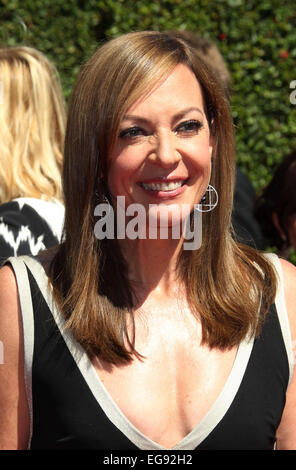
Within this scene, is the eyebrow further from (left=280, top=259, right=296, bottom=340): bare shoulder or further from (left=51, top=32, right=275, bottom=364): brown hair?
(left=280, top=259, right=296, bottom=340): bare shoulder

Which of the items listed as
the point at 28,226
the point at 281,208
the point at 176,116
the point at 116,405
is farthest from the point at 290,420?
the point at 281,208

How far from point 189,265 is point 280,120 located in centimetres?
269

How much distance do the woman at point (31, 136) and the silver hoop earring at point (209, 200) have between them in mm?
695

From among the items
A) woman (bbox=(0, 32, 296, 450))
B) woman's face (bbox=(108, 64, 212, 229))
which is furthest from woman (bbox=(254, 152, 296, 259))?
woman's face (bbox=(108, 64, 212, 229))

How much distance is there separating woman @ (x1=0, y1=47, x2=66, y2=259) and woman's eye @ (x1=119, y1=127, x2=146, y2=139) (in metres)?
0.78

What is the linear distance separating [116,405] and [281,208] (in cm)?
162

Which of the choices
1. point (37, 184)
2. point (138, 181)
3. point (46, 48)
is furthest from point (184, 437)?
point (46, 48)

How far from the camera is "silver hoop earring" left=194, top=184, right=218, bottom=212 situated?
2.20m

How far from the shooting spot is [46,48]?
434 centimetres

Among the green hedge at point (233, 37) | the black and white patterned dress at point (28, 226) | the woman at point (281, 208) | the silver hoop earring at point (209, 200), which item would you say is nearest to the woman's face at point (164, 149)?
the silver hoop earring at point (209, 200)

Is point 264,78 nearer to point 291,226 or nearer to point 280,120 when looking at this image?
point 280,120

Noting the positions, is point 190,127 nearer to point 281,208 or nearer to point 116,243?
point 116,243

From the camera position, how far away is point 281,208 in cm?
331

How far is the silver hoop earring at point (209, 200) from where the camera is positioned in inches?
86.6
